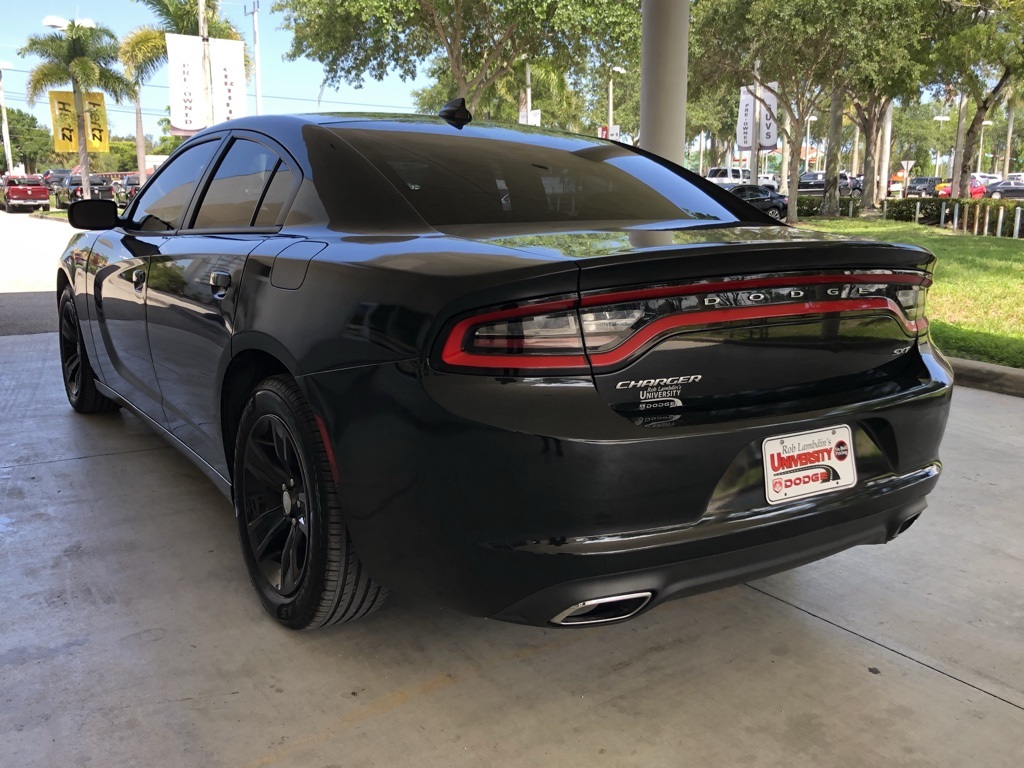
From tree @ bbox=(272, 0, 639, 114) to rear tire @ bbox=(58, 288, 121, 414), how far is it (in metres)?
14.9

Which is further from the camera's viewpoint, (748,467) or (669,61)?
(669,61)

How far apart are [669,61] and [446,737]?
6.28m

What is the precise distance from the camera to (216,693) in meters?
2.39

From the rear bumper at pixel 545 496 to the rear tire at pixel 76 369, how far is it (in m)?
3.19

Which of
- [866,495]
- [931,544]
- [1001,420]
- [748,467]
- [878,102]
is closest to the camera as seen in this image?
[748,467]

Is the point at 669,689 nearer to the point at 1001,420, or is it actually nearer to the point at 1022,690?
the point at 1022,690

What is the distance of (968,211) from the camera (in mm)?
20328

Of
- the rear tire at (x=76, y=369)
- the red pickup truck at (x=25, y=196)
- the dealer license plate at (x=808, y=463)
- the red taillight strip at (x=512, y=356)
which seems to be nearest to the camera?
the red taillight strip at (x=512, y=356)

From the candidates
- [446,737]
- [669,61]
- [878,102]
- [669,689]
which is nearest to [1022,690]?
[669,689]

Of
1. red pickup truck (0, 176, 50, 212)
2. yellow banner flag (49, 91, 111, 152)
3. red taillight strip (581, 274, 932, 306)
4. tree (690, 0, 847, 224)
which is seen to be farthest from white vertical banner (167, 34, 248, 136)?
red taillight strip (581, 274, 932, 306)

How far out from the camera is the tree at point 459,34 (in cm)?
1906

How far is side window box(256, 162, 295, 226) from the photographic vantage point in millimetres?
2863

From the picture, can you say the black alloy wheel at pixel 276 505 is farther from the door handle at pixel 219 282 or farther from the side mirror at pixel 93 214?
the side mirror at pixel 93 214

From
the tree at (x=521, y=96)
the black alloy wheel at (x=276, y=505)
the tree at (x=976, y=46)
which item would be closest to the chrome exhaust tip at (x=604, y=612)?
the black alloy wheel at (x=276, y=505)
